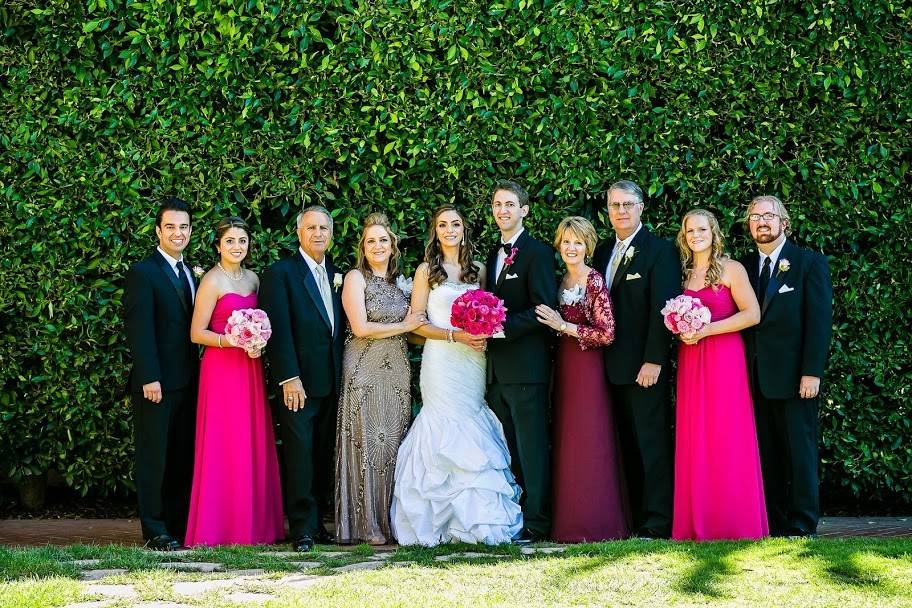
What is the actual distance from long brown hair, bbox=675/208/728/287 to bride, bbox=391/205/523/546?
48.4 inches

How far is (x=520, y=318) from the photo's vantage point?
6.17 metres

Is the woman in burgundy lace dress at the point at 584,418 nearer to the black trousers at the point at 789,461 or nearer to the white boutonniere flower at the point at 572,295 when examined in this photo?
the white boutonniere flower at the point at 572,295

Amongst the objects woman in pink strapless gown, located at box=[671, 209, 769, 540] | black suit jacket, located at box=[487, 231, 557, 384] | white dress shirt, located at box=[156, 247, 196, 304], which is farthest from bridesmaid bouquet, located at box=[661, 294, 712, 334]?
white dress shirt, located at box=[156, 247, 196, 304]

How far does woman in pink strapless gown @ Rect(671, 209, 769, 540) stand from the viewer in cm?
600

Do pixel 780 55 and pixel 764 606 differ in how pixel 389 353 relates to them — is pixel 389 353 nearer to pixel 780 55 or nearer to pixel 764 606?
pixel 764 606

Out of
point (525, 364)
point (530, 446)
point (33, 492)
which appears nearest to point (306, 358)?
point (525, 364)

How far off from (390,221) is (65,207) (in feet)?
7.10

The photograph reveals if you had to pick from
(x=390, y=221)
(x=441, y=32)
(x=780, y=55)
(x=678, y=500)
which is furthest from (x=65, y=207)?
(x=780, y=55)

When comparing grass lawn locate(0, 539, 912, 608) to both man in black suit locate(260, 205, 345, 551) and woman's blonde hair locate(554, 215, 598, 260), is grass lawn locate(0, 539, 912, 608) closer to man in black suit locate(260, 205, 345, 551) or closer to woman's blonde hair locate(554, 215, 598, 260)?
man in black suit locate(260, 205, 345, 551)

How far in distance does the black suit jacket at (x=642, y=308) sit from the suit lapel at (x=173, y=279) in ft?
8.32

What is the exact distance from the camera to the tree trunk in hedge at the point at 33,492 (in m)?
7.54

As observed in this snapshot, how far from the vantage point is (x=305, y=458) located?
245 inches

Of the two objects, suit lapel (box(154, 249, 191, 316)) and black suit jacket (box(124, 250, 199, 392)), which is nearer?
black suit jacket (box(124, 250, 199, 392))

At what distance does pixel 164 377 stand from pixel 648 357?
9.37ft
